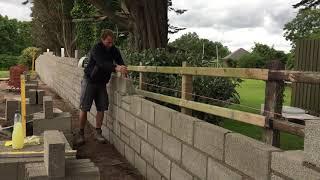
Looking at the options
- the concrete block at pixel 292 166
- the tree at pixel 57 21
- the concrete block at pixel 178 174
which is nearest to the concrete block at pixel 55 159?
the concrete block at pixel 178 174

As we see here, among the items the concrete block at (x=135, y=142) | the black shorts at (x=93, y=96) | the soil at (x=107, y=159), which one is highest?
the black shorts at (x=93, y=96)

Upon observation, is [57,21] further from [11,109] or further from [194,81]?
[194,81]

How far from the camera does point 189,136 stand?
4852 mm

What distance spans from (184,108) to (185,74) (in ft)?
1.32

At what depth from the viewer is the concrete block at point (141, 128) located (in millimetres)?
6488

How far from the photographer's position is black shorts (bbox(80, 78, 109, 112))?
850 cm

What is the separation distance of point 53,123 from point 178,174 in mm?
3303

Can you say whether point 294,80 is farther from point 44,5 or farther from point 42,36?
point 42,36

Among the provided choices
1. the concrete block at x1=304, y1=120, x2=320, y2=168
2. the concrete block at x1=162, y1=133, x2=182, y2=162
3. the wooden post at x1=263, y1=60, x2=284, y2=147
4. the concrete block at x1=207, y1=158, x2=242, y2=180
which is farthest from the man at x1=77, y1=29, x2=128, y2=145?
the concrete block at x1=304, y1=120, x2=320, y2=168

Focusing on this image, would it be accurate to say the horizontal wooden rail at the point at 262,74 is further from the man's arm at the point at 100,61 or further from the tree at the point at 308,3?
the tree at the point at 308,3

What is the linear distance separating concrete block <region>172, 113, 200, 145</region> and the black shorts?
347 cm

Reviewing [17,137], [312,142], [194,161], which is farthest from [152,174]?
[312,142]

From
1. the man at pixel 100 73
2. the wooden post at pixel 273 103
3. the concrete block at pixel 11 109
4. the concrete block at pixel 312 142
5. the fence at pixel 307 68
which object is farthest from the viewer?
the fence at pixel 307 68

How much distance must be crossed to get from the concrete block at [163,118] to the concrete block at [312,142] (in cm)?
266
